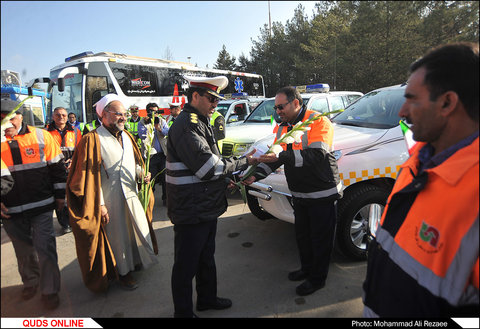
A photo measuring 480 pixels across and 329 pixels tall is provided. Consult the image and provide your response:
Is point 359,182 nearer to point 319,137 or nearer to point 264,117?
point 319,137

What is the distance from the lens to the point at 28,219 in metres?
0.97

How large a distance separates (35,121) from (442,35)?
5.65 feet

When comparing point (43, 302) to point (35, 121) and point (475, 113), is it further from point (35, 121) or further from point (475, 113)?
point (475, 113)

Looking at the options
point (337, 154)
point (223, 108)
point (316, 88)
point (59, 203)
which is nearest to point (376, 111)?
point (337, 154)

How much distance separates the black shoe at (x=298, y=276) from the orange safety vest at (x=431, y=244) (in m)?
1.65

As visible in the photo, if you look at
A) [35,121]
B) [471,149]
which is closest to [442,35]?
[471,149]

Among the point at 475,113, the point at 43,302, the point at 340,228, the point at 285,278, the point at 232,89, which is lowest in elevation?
the point at 285,278

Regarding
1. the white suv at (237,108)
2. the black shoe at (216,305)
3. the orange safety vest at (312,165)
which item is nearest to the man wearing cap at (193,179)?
the black shoe at (216,305)

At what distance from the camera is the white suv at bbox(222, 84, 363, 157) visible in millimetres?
5668

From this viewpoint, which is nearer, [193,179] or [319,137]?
[193,179]

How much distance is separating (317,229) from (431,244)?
5.37ft

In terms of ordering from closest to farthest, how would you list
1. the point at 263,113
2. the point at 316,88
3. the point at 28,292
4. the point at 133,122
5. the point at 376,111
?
the point at 28,292
the point at 376,111
the point at 133,122
the point at 316,88
the point at 263,113

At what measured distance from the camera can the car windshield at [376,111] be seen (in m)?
3.31

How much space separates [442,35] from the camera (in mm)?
1155
